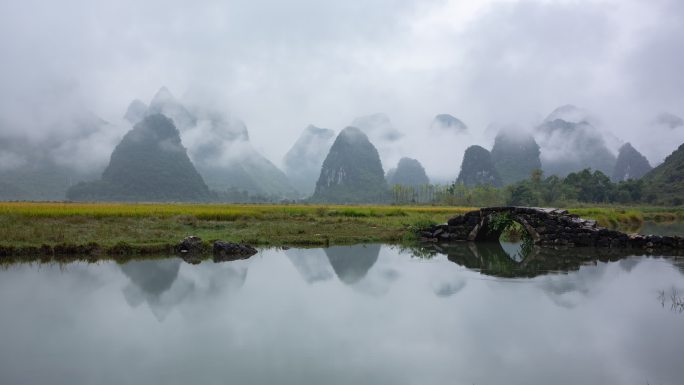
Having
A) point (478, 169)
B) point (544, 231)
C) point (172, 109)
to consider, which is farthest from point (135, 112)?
point (544, 231)

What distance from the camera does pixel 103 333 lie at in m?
5.54

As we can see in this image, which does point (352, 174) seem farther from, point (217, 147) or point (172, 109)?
point (172, 109)

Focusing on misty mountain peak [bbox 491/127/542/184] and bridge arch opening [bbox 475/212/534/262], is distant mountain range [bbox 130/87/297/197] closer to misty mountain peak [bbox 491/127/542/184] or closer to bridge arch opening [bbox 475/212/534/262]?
misty mountain peak [bbox 491/127/542/184]

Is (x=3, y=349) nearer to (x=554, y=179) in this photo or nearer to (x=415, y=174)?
(x=554, y=179)

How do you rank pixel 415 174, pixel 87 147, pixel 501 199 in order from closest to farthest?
pixel 501 199
pixel 87 147
pixel 415 174

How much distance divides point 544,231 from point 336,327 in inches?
468


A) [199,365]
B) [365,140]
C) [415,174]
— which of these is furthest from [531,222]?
[415,174]

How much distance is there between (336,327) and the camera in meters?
5.79

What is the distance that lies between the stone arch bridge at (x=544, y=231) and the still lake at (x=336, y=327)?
5316 mm

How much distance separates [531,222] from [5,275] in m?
14.7

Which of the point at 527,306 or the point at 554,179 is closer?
the point at 527,306

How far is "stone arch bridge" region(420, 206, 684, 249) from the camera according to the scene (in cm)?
1466

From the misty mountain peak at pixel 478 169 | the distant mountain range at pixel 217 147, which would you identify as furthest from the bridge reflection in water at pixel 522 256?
the distant mountain range at pixel 217 147

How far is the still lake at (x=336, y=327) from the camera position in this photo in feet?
14.4
